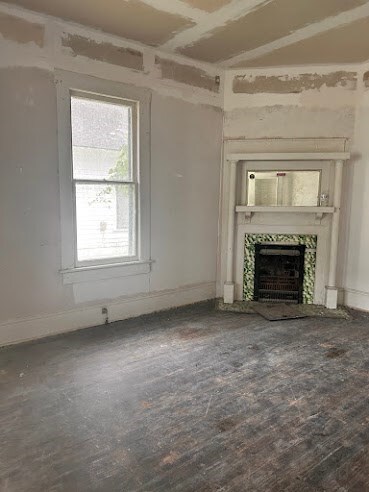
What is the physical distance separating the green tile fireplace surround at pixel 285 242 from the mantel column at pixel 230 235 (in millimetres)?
186

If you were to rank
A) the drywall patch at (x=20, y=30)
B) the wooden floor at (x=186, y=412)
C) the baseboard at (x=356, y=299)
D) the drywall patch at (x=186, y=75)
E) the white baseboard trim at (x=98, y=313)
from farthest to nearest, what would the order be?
1. the baseboard at (x=356, y=299)
2. the drywall patch at (x=186, y=75)
3. the white baseboard trim at (x=98, y=313)
4. the drywall patch at (x=20, y=30)
5. the wooden floor at (x=186, y=412)

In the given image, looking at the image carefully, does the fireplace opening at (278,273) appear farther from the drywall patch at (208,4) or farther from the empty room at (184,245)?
the drywall patch at (208,4)

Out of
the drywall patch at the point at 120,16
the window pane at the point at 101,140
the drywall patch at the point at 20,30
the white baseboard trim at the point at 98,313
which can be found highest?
the drywall patch at the point at 120,16

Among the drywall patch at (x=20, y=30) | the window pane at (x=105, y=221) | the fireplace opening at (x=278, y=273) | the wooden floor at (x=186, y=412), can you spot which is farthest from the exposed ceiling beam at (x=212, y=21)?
the wooden floor at (x=186, y=412)

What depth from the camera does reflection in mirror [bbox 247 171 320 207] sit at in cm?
417

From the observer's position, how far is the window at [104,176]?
10.9ft

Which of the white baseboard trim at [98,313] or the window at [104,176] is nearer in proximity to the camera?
the white baseboard trim at [98,313]

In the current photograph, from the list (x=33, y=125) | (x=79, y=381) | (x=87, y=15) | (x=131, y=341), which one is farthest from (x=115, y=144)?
(x=79, y=381)

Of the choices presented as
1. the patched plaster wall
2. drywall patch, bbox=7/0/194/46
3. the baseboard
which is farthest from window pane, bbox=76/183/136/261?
the baseboard

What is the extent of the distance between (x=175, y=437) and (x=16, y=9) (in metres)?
3.36

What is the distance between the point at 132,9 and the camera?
9.24ft

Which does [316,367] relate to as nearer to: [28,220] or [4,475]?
[4,475]

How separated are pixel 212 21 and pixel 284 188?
198 cm

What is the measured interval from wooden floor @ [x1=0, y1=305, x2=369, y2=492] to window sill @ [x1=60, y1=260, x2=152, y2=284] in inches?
20.8
